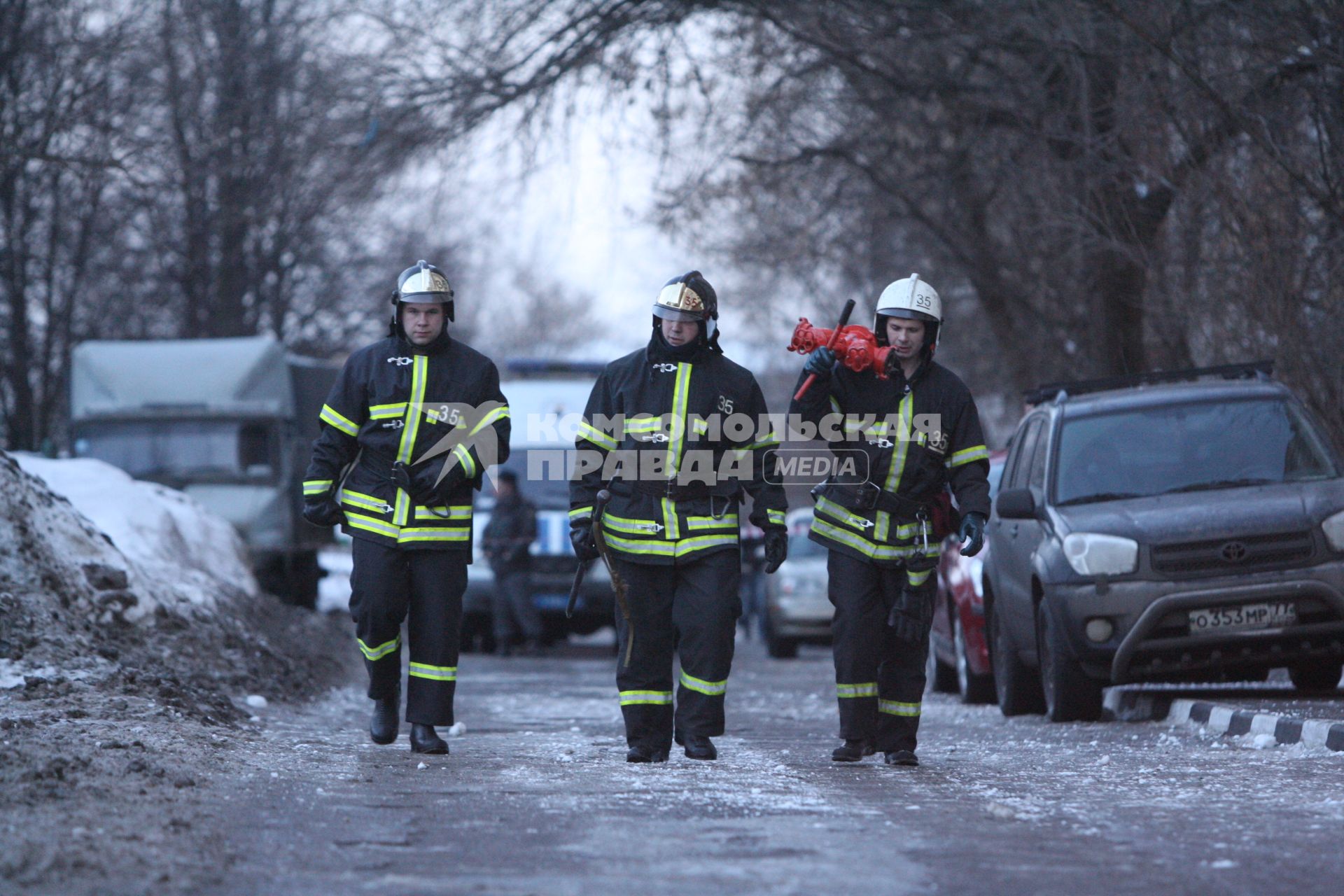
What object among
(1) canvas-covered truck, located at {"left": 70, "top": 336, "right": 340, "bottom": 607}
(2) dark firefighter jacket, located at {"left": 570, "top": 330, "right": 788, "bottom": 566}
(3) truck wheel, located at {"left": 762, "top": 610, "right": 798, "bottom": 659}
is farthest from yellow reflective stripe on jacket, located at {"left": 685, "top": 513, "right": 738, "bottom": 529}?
(1) canvas-covered truck, located at {"left": 70, "top": 336, "right": 340, "bottom": 607}

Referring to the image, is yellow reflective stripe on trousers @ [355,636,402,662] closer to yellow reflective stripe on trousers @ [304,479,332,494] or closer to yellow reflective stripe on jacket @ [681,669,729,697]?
yellow reflective stripe on trousers @ [304,479,332,494]

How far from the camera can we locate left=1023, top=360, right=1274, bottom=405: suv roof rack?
11.1 metres

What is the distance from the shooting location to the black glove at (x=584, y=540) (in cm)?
828

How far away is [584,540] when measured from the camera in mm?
8297

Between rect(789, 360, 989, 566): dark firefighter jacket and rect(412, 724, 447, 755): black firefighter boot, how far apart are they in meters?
1.79

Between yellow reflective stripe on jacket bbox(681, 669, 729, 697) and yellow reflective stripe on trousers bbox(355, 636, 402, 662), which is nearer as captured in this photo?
yellow reflective stripe on jacket bbox(681, 669, 729, 697)

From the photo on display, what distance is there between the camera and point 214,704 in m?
10.2

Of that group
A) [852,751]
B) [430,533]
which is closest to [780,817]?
[852,751]

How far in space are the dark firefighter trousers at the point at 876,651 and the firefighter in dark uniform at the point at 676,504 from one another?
33 centimetres

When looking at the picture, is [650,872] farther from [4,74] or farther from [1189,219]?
[4,74]

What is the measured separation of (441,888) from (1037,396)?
24.7ft

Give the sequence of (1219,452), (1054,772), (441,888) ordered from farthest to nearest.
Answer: (1219,452) < (1054,772) < (441,888)

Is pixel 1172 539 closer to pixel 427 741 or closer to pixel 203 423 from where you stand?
pixel 427 741

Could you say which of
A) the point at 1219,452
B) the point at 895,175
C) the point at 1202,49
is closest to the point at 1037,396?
the point at 1219,452
